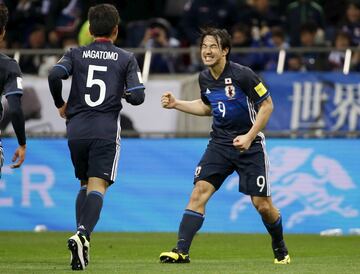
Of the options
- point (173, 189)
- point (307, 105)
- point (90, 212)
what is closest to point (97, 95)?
point (90, 212)

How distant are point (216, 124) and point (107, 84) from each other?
1.31 m

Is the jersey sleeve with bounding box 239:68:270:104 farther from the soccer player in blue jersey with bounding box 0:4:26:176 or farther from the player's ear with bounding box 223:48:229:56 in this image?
the soccer player in blue jersey with bounding box 0:4:26:176

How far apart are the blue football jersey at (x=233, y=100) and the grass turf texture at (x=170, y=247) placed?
132 cm

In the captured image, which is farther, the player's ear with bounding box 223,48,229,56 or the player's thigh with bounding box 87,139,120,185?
the player's ear with bounding box 223,48,229,56

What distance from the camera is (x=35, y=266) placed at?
34.7ft

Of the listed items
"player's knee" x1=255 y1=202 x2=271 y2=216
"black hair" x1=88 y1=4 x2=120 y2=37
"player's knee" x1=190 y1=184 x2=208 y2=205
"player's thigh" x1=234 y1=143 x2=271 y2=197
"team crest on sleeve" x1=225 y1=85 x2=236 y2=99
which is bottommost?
"player's knee" x1=255 y1=202 x2=271 y2=216

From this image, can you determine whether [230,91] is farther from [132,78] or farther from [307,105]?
[307,105]

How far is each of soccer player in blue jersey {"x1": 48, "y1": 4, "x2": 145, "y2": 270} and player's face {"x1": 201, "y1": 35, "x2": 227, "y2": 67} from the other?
2.58ft

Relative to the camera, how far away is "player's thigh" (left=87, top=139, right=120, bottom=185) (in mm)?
10438

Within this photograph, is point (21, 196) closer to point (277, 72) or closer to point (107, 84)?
point (277, 72)

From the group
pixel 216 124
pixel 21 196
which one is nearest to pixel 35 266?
pixel 216 124

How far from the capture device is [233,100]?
36.4 ft

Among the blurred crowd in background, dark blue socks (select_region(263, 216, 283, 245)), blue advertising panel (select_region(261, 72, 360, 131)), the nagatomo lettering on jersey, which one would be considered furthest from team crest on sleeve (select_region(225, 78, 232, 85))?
the blurred crowd in background

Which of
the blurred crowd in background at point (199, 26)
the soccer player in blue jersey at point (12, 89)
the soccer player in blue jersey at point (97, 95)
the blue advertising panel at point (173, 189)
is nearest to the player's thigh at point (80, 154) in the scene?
the soccer player in blue jersey at point (97, 95)
